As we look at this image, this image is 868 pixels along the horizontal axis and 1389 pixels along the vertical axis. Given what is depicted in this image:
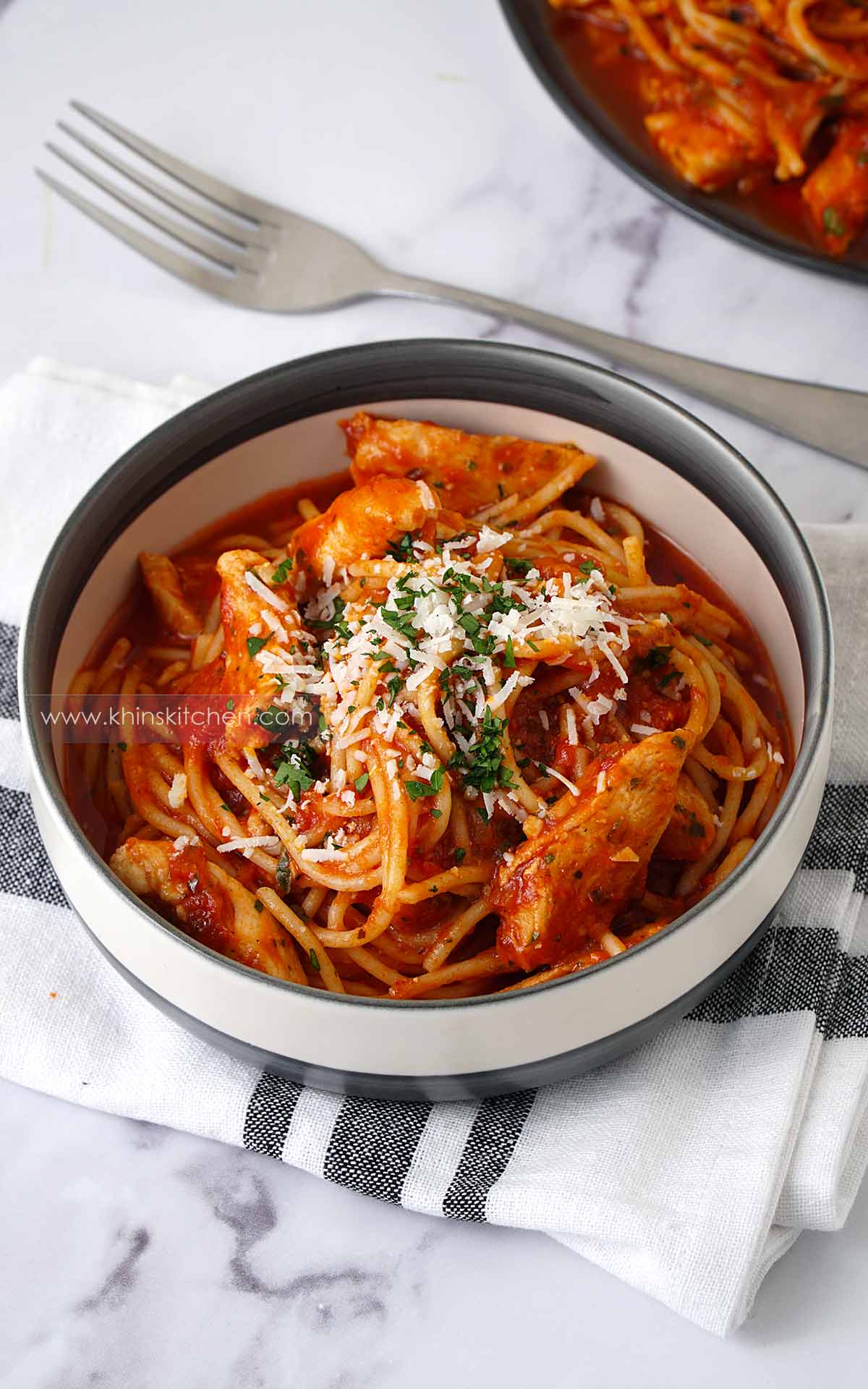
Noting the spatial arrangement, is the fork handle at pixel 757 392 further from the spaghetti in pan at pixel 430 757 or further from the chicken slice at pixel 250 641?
the chicken slice at pixel 250 641

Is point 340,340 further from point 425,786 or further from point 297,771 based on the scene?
point 425,786

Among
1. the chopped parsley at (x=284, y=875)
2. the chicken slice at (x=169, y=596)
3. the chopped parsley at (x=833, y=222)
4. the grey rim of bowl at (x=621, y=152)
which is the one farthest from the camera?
the chopped parsley at (x=833, y=222)

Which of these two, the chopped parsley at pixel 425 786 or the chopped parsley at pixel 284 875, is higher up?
the chopped parsley at pixel 425 786

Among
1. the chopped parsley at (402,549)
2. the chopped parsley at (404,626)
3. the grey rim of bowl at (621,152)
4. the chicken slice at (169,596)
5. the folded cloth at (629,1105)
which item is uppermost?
the grey rim of bowl at (621,152)

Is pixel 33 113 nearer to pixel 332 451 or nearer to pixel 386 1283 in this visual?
pixel 332 451

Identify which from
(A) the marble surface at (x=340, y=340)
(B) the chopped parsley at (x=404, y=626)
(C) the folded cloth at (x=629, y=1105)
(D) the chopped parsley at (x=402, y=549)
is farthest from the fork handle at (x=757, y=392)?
(B) the chopped parsley at (x=404, y=626)

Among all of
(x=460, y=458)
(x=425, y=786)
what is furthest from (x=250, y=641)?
(x=460, y=458)
